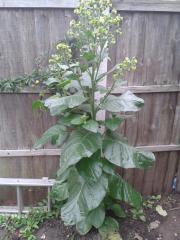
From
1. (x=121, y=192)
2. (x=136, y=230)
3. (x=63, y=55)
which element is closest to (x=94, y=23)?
(x=63, y=55)

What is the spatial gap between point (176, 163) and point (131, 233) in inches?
32.7

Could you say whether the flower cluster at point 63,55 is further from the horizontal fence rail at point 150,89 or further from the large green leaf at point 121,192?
the large green leaf at point 121,192

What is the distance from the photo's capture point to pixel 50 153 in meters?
2.28

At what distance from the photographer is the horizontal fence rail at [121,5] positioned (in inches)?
70.7

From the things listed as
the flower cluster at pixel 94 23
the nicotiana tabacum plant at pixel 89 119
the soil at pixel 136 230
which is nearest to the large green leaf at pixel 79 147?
the nicotiana tabacum plant at pixel 89 119

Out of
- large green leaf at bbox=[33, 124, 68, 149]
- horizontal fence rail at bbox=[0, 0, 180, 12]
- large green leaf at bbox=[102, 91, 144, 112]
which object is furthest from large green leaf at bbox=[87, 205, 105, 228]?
horizontal fence rail at bbox=[0, 0, 180, 12]

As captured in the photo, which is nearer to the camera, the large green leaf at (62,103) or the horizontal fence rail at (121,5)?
the large green leaf at (62,103)

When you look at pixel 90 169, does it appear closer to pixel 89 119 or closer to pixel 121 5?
pixel 89 119

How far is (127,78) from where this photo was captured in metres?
2.10

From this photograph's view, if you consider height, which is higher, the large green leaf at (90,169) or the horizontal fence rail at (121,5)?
the horizontal fence rail at (121,5)

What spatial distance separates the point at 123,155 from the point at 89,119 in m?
0.32

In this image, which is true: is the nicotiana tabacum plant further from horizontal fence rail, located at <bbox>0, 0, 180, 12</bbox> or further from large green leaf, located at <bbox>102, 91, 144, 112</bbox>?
horizontal fence rail, located at <bbox>0, 0, 180, 12</bbox>

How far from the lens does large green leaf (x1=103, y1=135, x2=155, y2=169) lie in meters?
1.62

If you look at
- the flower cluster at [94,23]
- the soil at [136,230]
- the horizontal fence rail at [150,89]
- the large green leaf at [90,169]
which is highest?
the flower cluster at [94,23]
